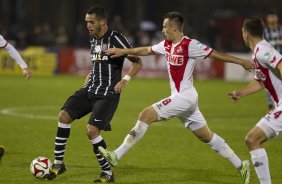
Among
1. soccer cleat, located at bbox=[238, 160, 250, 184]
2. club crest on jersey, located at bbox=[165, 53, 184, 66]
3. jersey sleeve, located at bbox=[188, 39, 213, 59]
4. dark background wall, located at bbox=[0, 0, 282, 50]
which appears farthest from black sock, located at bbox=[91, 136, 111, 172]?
dark background wall, located at bbox=[0, 0, 282, 50]

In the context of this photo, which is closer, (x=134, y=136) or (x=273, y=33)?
(x=134, y=136)

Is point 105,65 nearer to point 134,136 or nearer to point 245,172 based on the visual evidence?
point 134,136

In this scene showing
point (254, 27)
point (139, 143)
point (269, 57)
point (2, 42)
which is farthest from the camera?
point (139, 143)

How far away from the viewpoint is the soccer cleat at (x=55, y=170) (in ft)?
29.7

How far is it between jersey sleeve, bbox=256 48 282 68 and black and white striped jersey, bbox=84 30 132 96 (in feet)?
6.95

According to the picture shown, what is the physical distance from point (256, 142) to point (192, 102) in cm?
137

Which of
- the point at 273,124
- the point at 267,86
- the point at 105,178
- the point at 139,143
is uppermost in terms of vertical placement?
the point at 267,86

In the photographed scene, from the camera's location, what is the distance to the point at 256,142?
7.79 metres

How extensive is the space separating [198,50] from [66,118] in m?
1.96

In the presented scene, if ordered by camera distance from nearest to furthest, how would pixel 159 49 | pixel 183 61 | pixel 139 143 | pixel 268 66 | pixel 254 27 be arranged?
pixel 268 66 < pixel 254 27 < pixel 183 61 < pixel 159 49 < pixel 139 143

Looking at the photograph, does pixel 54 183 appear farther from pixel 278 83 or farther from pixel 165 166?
pixel 278 83

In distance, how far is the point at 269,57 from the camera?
772cm

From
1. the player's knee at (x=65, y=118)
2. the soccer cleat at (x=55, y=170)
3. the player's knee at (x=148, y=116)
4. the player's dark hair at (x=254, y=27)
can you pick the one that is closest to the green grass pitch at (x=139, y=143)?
the soccer cleat at (x=55, y=170)

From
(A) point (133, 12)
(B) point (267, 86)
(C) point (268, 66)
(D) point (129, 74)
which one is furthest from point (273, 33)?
(A) point (133, 12)
